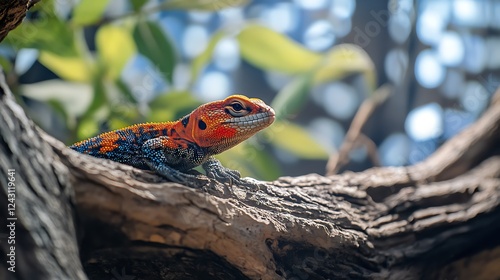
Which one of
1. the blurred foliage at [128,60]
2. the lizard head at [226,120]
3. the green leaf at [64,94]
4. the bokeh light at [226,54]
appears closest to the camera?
the lizard head at [226,120]

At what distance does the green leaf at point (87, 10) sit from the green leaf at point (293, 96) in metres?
1.40

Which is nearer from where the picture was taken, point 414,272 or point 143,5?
point 414,272

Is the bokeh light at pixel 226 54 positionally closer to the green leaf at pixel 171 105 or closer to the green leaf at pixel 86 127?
the green leaf at pixel 171 105

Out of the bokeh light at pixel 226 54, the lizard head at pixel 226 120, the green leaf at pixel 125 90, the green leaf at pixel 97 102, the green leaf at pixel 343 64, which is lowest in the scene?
the lizard head at pixel 226 120

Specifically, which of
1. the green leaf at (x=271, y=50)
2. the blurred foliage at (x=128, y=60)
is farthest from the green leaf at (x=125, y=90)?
the green leaf at (x=271, y=50)

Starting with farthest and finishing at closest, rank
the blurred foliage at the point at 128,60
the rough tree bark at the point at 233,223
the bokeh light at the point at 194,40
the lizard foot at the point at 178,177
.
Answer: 1. the bokeh light at the point at 194,40
2. the blurred foliage at the point at 128,60
3. the lizard foot at the point at 178,177
4. the rough tree bark at the point at 233,223

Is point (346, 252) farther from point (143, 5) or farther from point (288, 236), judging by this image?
point (143, 5)

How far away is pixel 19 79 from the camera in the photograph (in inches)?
150

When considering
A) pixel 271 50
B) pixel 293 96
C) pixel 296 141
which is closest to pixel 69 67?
pixel 271 50

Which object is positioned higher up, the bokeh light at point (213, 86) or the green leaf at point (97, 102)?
the bokeh light at point (213, 86)

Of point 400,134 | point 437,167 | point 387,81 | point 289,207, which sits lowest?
point 289,207

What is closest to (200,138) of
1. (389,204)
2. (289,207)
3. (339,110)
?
(289,207)

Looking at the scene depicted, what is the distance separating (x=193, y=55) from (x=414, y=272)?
2.44m

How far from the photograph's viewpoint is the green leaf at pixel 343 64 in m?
4.14
